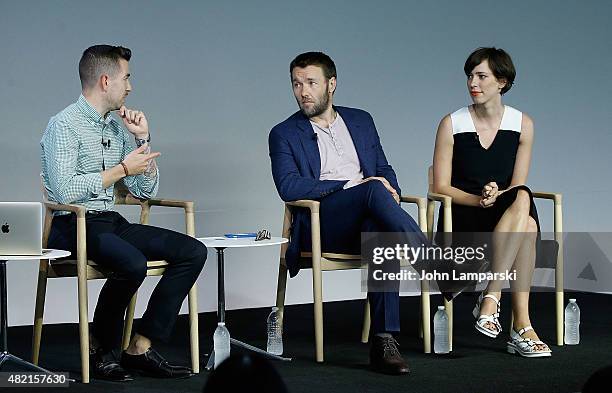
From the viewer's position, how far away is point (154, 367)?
395 centimetres

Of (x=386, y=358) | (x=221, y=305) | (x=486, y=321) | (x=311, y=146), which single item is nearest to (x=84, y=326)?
(x=221, y=305)

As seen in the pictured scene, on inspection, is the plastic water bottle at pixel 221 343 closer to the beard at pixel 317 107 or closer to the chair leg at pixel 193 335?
the chair leg at pixel 193 335

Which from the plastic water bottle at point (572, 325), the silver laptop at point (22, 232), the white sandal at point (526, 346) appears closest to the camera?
the silver laptop at point (22, 232)

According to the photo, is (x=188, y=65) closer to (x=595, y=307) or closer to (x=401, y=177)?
(x=401, y=177)

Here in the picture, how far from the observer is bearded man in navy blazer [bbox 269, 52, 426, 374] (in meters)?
4.12

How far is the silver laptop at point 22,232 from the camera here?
3.72 m

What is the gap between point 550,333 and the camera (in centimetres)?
498

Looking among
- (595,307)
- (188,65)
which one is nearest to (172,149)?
(188,65)

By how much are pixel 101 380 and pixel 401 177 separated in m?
3.04

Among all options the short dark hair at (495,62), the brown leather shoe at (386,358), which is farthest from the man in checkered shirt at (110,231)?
the short dark hair at (495,62)

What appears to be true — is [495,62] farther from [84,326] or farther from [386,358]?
[84,326]

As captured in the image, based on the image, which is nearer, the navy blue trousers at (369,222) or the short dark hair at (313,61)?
the navy blue trousers at (369,222)

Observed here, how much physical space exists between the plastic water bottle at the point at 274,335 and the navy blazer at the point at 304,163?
191 mm

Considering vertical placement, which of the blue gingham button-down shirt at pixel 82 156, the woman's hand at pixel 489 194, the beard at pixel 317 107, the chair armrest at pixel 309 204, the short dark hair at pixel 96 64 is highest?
the short dark hair at pixel 96 64
